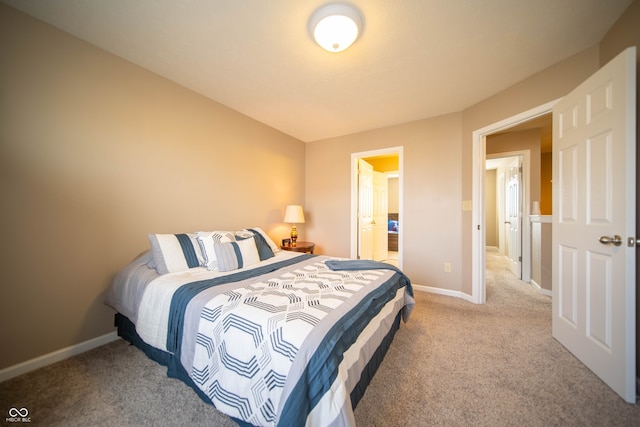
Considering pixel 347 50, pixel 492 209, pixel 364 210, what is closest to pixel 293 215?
pixel 364 210

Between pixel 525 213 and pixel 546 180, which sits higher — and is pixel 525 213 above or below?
below

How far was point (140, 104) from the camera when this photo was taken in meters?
2.11

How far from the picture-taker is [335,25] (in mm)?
1517

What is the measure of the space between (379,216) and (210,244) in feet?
13.1

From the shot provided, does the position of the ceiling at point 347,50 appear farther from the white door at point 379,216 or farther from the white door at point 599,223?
the white door at point 379,216

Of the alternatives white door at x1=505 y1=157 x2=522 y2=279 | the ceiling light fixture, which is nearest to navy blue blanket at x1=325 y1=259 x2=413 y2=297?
the ceiling light fixture

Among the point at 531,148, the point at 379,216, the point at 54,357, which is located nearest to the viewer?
the point at 54,357

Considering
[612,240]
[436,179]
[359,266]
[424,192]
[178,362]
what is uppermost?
[436,179]

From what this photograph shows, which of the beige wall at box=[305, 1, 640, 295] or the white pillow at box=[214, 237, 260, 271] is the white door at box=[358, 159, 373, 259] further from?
the white pillow at box=[214, 237, 260, 271]

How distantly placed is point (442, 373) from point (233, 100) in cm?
343

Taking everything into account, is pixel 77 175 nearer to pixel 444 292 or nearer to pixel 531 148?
pixel 444 292

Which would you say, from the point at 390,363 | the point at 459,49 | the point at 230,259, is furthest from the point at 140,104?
the point at 390,363

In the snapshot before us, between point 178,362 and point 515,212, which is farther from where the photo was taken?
point 515,212

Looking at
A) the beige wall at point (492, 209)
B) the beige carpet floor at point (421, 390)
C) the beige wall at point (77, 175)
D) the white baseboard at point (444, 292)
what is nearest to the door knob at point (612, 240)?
the beige carpet floor at point (421, 390)
